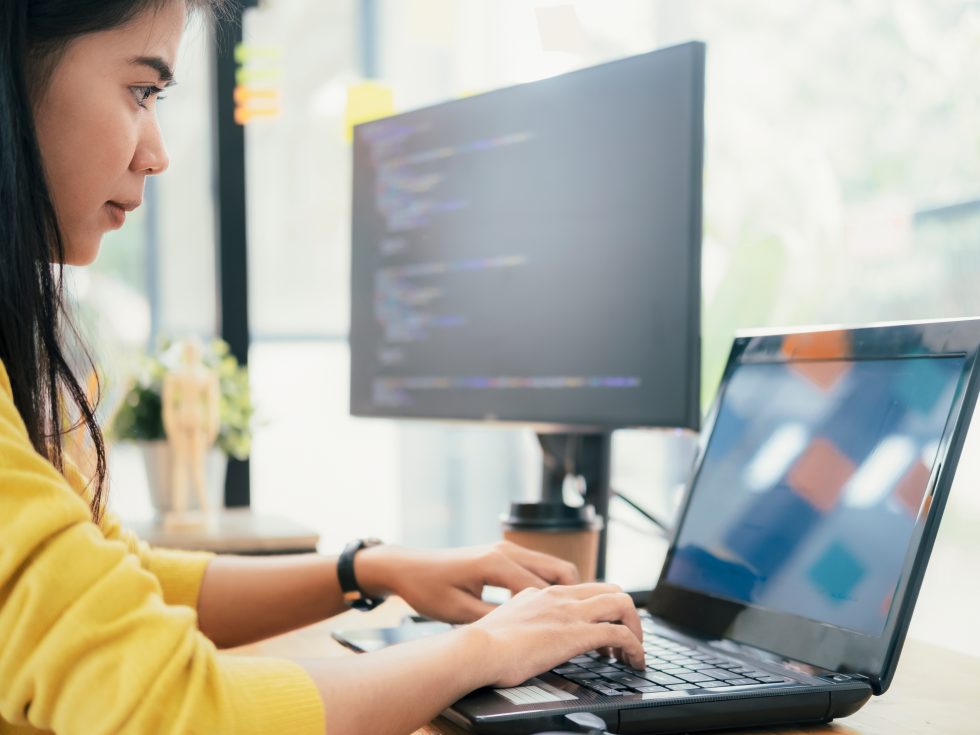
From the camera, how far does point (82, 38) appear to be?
2.31 feet

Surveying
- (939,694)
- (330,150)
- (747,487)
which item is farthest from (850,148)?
(330,150)

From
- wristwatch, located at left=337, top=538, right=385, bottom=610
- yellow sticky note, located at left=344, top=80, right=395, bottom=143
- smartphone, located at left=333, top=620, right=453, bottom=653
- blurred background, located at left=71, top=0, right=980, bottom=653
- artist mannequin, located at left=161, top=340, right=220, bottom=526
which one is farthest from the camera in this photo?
yellow sticky note, located at left=344, top=80, right=395, bottom=143

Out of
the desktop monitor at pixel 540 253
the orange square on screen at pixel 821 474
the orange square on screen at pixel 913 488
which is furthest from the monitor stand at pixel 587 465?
the orange square on screen at pixel 913 488

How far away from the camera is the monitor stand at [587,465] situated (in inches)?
49.2

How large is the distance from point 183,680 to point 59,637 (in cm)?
7

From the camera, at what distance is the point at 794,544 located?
32.8 inches

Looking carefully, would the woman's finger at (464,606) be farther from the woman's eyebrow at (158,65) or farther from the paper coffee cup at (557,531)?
the woman's eyebrow at (158,65)

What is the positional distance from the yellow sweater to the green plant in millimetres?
1221

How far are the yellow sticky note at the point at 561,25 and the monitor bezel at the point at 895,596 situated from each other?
2.57 ft

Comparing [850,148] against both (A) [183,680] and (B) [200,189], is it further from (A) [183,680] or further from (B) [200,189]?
(B) [200,189]

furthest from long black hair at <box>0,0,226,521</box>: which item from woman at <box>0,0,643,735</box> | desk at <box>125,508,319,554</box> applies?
desk at <box>125,508,319,554</box>

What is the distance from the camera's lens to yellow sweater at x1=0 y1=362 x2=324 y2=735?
559 millimetres

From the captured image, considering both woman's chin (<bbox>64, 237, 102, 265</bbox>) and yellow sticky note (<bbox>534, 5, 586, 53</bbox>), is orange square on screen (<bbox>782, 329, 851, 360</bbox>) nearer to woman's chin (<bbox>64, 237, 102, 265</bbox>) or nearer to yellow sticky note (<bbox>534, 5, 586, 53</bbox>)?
woman's chin (<bbox>64, 237, 102, 265</bbox>)

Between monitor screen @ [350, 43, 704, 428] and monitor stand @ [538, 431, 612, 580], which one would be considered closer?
monitor screen @ [350, 43, 704, 428]
